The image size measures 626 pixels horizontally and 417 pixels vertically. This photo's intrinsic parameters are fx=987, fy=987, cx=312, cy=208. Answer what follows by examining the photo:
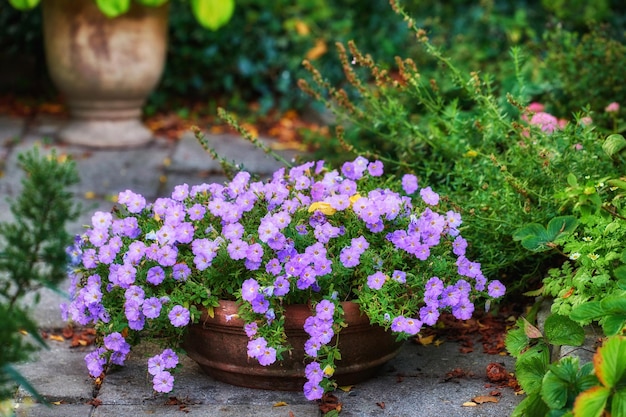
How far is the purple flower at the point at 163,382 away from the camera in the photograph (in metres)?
2.55

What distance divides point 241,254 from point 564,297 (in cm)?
87

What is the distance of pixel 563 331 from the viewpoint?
2506 mm

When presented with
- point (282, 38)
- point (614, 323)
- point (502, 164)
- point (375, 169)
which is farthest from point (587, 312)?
point (282, 38)

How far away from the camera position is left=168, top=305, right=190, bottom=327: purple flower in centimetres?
252

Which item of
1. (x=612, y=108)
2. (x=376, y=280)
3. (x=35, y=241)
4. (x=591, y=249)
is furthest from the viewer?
(x=612, y=108)

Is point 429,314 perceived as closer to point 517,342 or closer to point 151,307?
point 517,342

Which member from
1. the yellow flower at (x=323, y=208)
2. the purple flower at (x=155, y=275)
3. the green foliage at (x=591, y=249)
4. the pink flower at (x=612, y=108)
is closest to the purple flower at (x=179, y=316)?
the purple flower at (x=155, y=275)

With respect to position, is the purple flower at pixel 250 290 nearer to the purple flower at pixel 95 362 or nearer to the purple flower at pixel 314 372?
the purple flower at pixel 314 372

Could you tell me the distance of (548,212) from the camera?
9.64 feet

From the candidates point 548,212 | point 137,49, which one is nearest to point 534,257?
point 548,212

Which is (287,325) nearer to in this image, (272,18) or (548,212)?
(548,212)

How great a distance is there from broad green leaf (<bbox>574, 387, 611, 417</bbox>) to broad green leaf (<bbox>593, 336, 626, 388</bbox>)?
0.09 feet

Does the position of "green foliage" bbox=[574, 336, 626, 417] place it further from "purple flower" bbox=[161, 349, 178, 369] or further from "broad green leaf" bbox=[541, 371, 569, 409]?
"purple flower" bbox=[161, 349, 178, 369]

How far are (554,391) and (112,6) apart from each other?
3.51 metres
